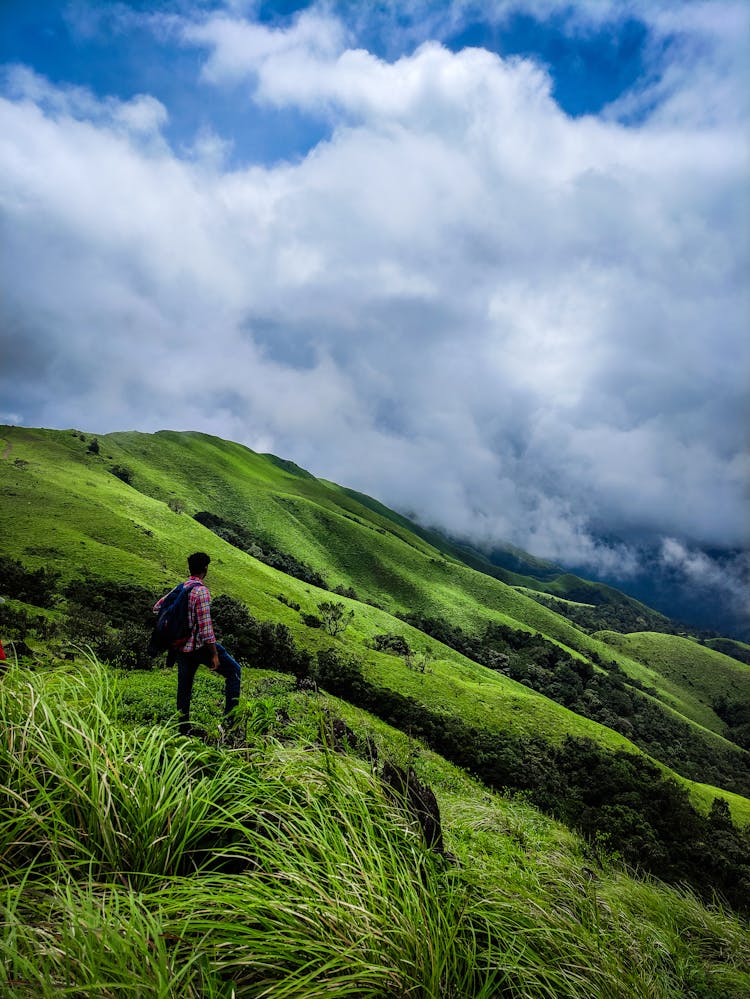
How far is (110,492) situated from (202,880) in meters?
76.5

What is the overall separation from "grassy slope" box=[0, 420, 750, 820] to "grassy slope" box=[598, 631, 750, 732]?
38.2 feet

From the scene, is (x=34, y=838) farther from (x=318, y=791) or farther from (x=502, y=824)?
(x=502, y=824)

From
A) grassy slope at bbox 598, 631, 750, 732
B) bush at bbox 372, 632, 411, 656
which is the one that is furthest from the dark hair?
grassy slope at bbox 598, 631, 750, 732

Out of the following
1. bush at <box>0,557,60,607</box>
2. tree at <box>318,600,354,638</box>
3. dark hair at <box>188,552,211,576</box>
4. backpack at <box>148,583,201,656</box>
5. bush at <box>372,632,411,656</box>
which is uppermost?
dark hair at <box>188,552,211,576</box>

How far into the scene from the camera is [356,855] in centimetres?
358

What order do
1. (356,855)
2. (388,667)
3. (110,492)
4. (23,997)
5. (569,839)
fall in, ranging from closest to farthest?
(23,997) < (356,855) < (569,839) < (388,667) < (110,492)

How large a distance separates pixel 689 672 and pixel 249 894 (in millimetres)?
191390

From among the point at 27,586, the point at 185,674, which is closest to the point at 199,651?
the point at 185,674

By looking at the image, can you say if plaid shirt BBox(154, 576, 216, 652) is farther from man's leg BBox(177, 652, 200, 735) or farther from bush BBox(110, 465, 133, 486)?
bush BBox(110, 465, 133, 486)

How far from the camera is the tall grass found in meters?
2.58

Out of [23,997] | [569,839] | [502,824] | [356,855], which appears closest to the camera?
[23,997]

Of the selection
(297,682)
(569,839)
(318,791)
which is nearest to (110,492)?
(297,682)

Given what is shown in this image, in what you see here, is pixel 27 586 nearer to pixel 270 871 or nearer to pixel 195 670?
pixel 195 670

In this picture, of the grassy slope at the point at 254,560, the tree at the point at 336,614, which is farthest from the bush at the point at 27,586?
the tree at the point at 336,614
